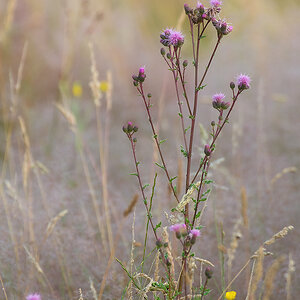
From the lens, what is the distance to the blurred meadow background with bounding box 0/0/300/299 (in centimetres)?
138

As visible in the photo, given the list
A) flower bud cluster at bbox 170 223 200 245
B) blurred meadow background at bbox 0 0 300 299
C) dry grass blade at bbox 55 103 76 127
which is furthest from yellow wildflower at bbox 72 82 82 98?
flower bud cluster at bbox 170 223 200 245

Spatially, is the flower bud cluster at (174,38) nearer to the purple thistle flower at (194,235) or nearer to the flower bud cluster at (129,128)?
the flower bud cluster at (129,128)

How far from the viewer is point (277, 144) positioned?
6.41 feet

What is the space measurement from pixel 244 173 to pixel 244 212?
70cm

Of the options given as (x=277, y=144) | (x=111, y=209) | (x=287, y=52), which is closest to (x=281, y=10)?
(x=287, y=52)

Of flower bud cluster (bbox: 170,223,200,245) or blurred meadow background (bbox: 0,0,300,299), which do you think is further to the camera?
blurred meadow background (bbox: 0,0,300,299)

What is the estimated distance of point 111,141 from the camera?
2.07 metres

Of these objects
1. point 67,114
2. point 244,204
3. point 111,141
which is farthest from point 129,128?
point 111,141

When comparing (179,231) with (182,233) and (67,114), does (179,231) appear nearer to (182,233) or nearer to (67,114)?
(182,233)

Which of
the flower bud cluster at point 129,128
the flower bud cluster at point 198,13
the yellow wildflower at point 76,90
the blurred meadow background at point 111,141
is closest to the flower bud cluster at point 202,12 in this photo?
the flower bud cluster at point 198,13

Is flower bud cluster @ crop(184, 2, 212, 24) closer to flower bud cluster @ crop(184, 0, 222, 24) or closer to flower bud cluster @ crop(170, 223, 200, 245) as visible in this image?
flower bud cluster @ crop(184, 0, 222, 24)

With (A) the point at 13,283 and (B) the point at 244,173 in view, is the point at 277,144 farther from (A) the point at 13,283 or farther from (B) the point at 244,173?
(A) the point at 13,283

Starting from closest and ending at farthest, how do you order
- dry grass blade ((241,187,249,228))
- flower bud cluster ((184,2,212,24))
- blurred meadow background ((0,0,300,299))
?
flower bud cluster ((184,2,212,24)) < dry grass blade ((241,187,249,228)) < blurred meadow background ((0,0,300,299))

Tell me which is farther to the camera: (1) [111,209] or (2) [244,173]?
(2) [244,173]
